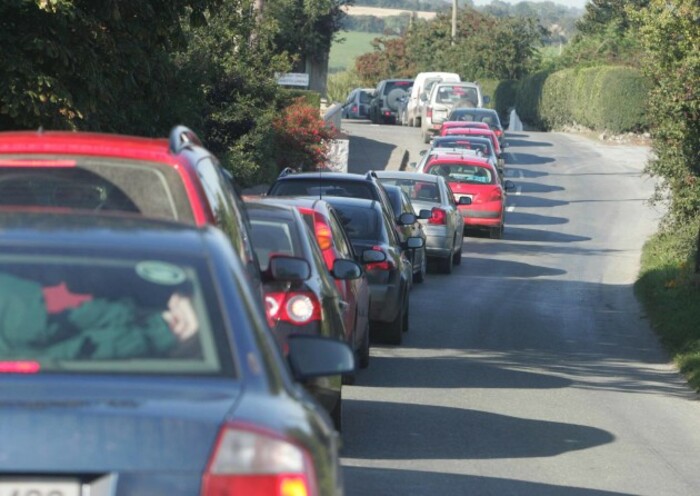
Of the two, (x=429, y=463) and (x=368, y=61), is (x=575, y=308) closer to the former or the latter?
(x=429, y=463)

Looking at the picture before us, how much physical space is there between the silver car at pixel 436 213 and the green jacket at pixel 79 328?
19.0 metres

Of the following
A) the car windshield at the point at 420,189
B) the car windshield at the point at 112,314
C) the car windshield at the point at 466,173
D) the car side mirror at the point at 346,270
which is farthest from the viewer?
the car windshield at the point at 466,173

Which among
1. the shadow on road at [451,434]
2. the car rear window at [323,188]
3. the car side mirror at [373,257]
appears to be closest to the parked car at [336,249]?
Result: the shadow on road at [451,434]

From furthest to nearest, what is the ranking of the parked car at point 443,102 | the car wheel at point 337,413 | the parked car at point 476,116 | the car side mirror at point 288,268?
the parked car at point 443,102
the parked car at point 476,116
the car wheel at point 337,413
the car side mirror at point 288,268

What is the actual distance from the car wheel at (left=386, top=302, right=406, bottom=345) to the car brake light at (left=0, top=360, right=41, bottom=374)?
455 inches

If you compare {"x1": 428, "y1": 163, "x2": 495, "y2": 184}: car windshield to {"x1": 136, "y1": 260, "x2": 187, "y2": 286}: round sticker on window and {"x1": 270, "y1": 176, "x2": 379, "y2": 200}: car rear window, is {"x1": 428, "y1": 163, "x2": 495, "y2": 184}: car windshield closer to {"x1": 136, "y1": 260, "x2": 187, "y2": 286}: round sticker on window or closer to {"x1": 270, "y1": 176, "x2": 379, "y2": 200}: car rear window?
{"x1": 270, "y1": 176, "x2": 379, "y2": 200}: car rear window

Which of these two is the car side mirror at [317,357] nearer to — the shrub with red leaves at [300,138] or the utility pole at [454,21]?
the shrub with red leaves at [300,138]

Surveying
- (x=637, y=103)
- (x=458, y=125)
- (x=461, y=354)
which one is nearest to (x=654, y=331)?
(x=461, y=354)

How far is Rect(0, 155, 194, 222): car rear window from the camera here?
610 centimetres

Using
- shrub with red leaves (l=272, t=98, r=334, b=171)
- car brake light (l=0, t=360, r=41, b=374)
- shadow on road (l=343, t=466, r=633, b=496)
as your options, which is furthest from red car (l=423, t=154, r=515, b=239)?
car brake light (l=0, t=360, r=41, b=374)

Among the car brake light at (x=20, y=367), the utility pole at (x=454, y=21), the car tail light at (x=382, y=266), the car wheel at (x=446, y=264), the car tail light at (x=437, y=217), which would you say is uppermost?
the car brake light at (x=20, y=367)

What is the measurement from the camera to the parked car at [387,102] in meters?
66.6

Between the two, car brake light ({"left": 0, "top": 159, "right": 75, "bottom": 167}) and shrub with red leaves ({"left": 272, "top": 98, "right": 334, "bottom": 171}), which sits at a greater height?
car brake light ({"left": 0, "top": 159, "right": 75, "bottom": 167})

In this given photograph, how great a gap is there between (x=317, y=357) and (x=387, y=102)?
6180 cm
